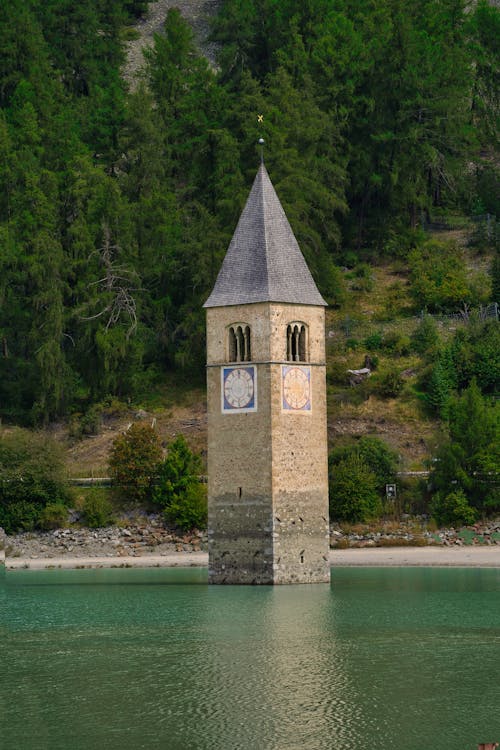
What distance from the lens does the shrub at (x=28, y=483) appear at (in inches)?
2237

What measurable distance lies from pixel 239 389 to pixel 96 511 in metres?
13.7

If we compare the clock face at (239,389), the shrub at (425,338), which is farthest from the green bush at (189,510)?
the shrub at (425,338)

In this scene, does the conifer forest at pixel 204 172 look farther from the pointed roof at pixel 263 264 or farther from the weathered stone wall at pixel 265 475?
the weathered stone wall at pixel 265 475

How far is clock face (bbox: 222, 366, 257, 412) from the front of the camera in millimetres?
44938

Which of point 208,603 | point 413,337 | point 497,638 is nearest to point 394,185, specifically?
point 413,337

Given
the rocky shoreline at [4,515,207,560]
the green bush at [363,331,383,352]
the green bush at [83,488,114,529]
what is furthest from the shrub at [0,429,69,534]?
the green bush at [363,331,383,352]

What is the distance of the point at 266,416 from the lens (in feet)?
146

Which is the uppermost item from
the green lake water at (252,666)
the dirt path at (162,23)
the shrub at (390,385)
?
the dirt path at (162,23)

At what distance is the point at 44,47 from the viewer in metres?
94.6

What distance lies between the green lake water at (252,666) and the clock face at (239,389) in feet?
16.8

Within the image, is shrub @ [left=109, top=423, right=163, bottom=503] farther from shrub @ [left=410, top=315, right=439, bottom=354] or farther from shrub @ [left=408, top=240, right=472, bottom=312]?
shrub @ [left=408, top=240, right=472, bottom=312]

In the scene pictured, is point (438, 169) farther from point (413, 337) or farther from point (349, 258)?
point (413, 337)

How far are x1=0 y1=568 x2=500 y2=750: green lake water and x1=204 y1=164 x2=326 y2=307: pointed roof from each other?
8.26 m

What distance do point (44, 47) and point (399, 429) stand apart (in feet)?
147
